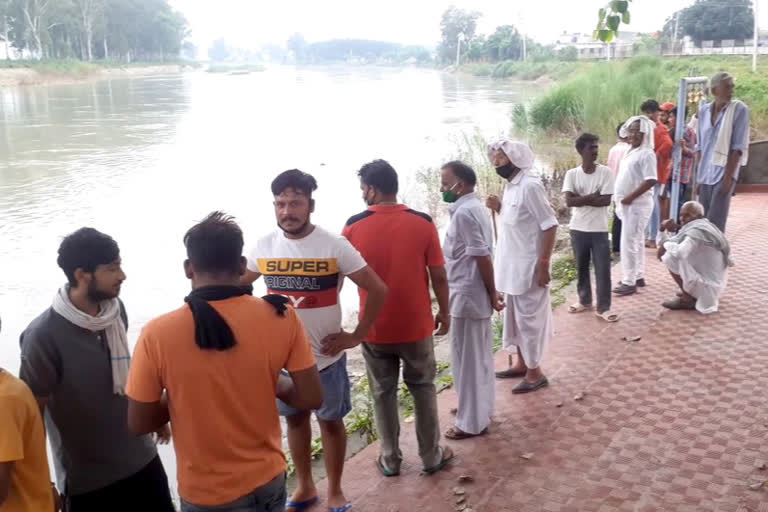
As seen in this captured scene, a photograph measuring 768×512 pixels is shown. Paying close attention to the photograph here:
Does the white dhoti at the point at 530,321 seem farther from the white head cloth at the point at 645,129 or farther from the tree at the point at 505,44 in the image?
the tree at the point at 505,44

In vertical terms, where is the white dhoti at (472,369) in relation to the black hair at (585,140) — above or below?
below

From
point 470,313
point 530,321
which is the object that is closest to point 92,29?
point 530,321

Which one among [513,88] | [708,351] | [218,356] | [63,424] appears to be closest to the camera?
[218,356]

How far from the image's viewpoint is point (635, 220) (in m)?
5.39

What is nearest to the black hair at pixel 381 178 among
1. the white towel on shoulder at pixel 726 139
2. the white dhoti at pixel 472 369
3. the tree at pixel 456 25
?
the white dhoti at pixel 472 369

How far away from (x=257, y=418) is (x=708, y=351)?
11.5ft

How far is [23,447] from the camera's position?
5.77 feet

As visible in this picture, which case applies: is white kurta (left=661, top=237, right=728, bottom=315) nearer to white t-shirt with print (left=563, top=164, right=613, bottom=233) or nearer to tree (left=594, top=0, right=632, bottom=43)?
white t-shirt with print (left=563, top=164, right=613, bottom=233)

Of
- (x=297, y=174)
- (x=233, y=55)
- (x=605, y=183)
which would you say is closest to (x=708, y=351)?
(x=605, y=183)

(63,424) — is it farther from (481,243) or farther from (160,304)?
(160,304)

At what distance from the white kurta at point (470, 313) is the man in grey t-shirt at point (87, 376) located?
1.62 meters

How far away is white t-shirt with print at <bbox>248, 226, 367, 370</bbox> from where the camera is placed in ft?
8.69

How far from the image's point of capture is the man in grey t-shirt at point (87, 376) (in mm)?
2117

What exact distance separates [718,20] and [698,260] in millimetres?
43153
